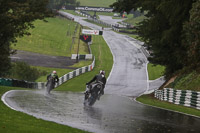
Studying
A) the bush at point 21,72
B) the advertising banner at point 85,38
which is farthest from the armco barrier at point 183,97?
the advertising banner at point 85,38

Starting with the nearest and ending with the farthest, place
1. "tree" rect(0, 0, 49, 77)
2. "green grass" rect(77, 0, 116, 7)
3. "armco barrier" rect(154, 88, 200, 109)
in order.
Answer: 1. "armco barrier" rect(154, 88, 200, 109)
2. "tree" rect(0, 0, 49, 77)
3. "green grass" rect(77, 0, 116, 7)

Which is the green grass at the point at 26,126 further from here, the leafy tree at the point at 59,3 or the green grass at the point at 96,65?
the leafy tree at the point at 59,3

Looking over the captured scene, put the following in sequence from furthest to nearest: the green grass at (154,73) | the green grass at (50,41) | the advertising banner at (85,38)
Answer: the advertising banner at (85,38), the green grass at (50,41), the green grass at (154,73)

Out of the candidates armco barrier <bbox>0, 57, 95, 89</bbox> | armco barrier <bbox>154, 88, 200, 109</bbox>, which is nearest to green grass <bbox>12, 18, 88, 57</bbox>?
armco barrier <bbox>0, 57, 95, 89</bbox>

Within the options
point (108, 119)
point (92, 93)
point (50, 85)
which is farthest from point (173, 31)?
point (108, 119)

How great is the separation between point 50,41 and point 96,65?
79.5 feet

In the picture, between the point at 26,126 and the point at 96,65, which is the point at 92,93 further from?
the point at 96,65

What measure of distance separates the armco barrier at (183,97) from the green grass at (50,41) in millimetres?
49497

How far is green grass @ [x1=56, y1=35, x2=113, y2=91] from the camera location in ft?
155

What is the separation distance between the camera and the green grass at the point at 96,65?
47219mm

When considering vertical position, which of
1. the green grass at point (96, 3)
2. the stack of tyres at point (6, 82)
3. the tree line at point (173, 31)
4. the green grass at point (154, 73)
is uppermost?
the green grass at point (96, 3)

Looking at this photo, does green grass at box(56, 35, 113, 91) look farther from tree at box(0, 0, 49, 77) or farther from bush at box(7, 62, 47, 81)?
tree at box(0, 0, 49, 77)

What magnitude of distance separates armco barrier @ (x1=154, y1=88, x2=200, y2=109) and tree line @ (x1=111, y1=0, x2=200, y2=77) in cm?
256

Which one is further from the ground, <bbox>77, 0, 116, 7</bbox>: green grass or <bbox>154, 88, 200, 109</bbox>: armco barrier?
<bbox>77, 0, 116, 7</bbox>: green grass
